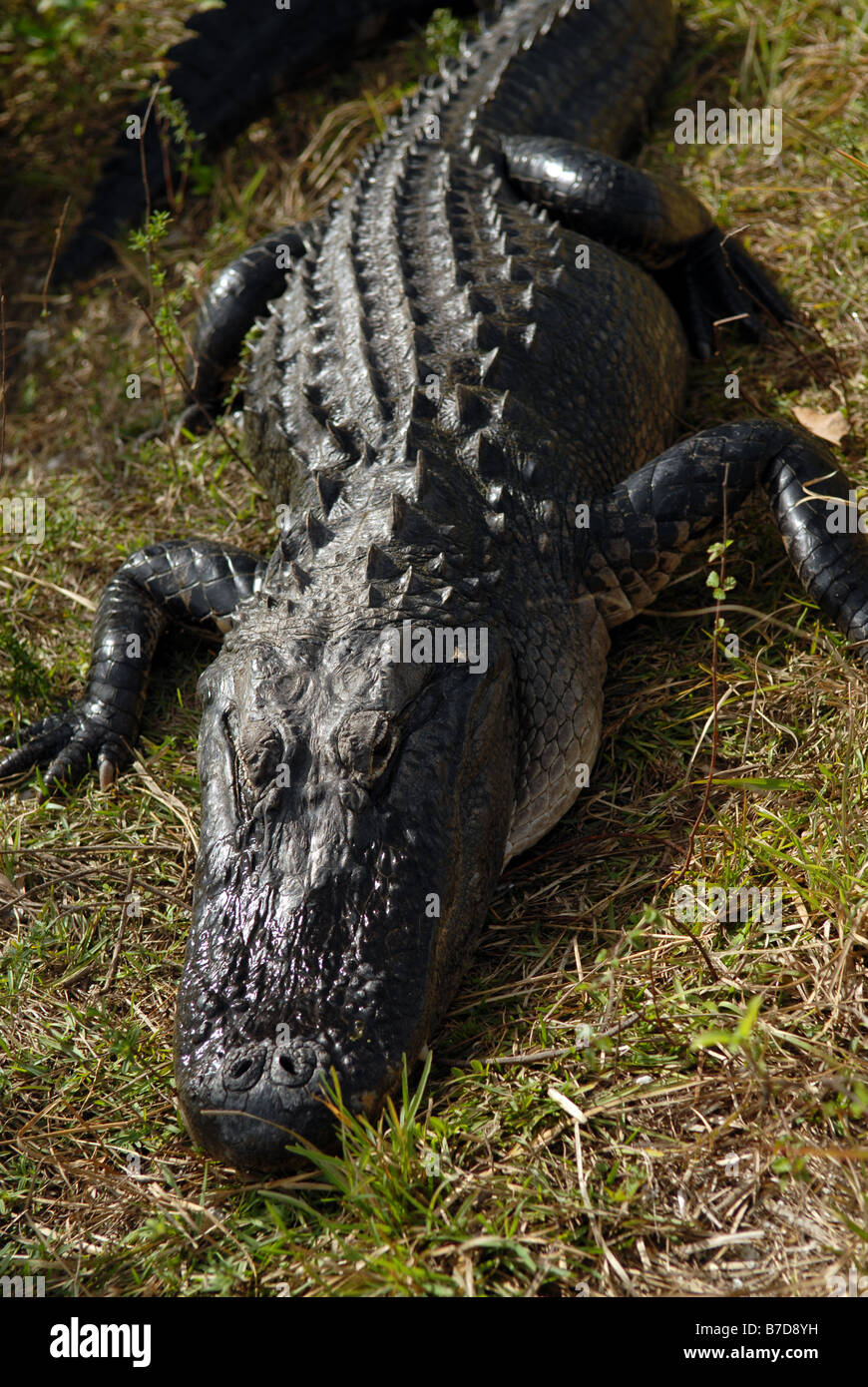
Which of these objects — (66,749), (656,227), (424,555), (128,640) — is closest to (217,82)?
(656,227)

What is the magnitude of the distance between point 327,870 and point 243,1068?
0.42m

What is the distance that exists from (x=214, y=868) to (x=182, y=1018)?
1.11 feet

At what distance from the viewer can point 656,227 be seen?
4148 millimetres

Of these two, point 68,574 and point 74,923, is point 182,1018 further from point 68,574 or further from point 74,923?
point 68,574

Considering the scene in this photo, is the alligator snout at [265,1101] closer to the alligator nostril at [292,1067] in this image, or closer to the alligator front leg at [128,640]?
the alligator nostril at [292,1067]

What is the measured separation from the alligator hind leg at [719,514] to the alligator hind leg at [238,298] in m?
2.14

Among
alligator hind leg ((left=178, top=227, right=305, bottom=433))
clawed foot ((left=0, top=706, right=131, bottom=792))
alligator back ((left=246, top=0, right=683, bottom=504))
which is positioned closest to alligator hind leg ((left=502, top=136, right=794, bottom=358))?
alligator back ((left=246, top=0, right=683, bottom=504))

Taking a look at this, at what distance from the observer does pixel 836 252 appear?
4.33 metres

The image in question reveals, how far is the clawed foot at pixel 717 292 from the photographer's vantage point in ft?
14.2

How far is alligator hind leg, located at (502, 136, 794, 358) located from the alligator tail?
2.22 m

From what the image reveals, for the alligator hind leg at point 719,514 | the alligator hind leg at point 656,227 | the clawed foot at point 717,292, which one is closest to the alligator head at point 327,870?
the alligator hind leg at point 719,514

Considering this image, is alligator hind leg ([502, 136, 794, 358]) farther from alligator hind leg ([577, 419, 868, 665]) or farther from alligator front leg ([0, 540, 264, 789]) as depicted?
alligator front leg ([0, 540, 264, 789])

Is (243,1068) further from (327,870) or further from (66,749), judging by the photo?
(66,749)

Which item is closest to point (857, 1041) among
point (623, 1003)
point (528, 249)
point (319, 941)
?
point (623, 1003)
